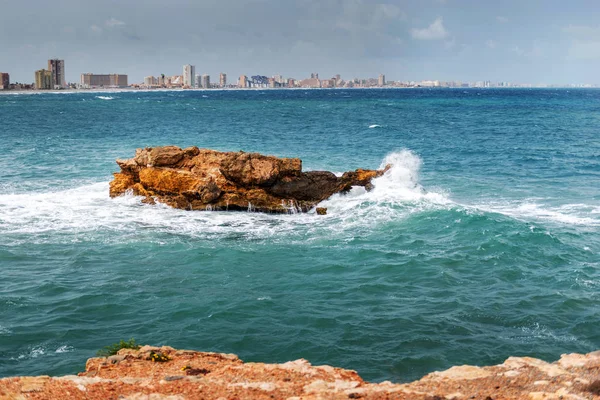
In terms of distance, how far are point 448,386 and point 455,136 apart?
58.3 m

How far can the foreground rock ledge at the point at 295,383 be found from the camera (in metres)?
9.07

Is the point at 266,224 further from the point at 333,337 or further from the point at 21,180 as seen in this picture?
the point at 21,180

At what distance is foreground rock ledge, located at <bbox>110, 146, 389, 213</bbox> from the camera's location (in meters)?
28.4

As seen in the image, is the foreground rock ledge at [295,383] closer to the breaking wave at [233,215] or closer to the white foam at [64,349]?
the white foam at [64,349]

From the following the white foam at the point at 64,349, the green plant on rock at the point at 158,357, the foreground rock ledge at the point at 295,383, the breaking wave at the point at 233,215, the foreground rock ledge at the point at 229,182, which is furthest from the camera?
the foreground rock ledge at the point at 229,182

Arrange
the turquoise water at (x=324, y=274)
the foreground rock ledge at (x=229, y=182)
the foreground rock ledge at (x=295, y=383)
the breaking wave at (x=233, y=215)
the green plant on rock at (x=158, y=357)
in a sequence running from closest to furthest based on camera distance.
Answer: the foreground rock ledge at (x=295, y=383) → the green plant on rock at (x=158, y=357) → the turquoise water at (x=324, y=274) → the breaking wave at (x=233, y=215) → the foreground rock ledge at (x=229, y=182)

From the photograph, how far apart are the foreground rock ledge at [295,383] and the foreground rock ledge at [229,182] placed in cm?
1768

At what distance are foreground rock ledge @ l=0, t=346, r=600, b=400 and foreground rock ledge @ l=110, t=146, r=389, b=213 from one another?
17.7 meters

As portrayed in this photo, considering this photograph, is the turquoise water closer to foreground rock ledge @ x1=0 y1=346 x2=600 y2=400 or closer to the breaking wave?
the breaking wave

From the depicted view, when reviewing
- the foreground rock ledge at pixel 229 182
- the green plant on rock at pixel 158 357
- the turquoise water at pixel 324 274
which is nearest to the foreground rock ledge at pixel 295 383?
the green plant on rock at pixel 158 357

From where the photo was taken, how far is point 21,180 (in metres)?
37.4

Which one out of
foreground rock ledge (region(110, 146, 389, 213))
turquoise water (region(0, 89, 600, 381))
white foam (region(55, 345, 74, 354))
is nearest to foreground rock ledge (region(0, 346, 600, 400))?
turquoise water (region(0, 89, 600, 381))

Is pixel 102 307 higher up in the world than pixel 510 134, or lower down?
lower down

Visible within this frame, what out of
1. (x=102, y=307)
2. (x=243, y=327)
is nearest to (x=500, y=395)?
(x=243, y=327)
